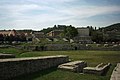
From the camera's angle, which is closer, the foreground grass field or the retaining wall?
the retaining wall

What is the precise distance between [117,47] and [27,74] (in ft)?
133

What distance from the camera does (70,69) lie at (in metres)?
16.0

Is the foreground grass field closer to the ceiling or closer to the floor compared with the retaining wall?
closer to the floor

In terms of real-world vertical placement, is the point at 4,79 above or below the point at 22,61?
below

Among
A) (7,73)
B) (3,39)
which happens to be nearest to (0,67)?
(7,73)

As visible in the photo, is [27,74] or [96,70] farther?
[96,70]

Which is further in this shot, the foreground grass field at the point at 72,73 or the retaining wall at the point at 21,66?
the foreground grass field at the point at 72,73

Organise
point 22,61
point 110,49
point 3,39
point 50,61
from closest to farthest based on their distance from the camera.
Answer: point 22,61
point 50,61
point 110,49
point 3,39

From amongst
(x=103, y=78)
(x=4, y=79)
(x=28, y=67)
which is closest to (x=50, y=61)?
(x=28, y=67)

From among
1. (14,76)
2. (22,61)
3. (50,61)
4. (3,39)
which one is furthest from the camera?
(3,39)

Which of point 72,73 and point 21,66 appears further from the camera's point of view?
point 72,73

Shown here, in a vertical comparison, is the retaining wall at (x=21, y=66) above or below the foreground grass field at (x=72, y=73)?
above

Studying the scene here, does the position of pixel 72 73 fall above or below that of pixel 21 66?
below

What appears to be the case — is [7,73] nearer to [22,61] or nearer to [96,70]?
[22,61]
